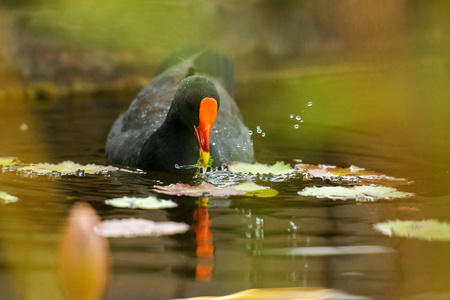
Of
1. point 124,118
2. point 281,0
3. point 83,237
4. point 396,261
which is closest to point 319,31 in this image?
point 281,0

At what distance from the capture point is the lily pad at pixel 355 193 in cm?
318

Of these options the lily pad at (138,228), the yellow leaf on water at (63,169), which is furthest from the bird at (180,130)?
the lily pad at (138,228)

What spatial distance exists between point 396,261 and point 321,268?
0.28 meters

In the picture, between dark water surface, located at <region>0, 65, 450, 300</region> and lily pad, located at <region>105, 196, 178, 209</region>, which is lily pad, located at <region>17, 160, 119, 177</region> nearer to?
dark water surface, located at <region>0, 65, 450, 300</region>

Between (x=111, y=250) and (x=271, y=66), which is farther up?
(x=271, y=66)

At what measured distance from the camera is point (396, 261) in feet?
7.23

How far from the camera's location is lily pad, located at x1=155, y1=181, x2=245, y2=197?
10.4ft

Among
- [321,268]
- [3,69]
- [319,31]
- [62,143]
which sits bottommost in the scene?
[321,268]

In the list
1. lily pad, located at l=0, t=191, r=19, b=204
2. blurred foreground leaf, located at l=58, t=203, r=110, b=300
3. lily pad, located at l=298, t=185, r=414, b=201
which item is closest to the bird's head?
lily pad, located at l=298, t=185, r=414, b=201

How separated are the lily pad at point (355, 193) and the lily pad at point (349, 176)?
0.25m

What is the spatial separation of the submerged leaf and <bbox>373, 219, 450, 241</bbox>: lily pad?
2.63 ft

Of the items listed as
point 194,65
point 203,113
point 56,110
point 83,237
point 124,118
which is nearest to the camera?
point 83,237

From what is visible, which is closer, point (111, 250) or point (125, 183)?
point (111, 250)

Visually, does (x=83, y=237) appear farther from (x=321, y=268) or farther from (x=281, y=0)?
(x=281, y=0)
